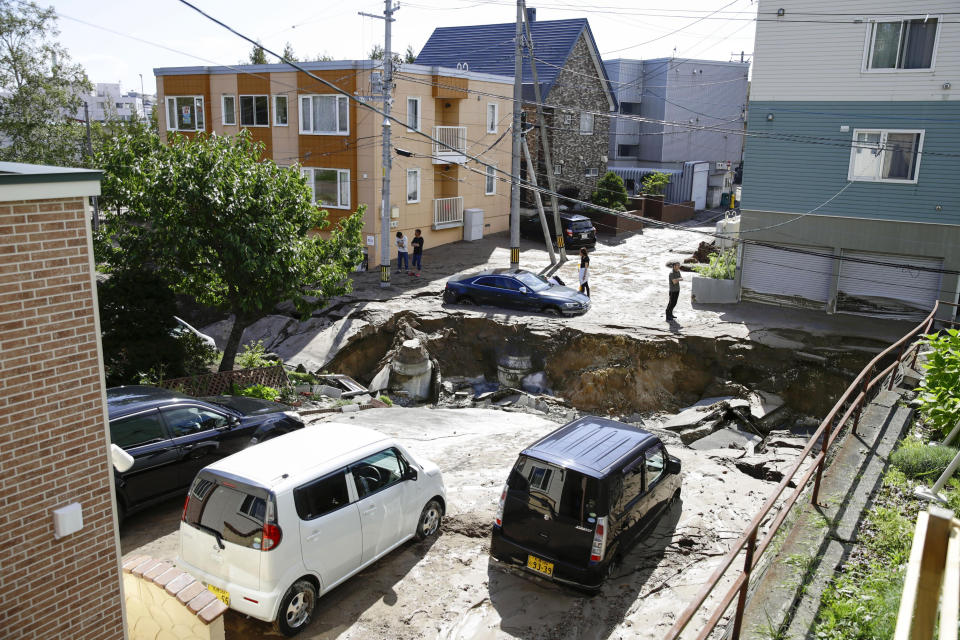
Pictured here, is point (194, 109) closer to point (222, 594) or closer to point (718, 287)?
point (718, 287)

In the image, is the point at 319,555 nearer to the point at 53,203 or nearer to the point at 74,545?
the point at 74,545

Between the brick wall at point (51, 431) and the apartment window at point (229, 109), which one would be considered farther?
the apartment window at point (229, 109)

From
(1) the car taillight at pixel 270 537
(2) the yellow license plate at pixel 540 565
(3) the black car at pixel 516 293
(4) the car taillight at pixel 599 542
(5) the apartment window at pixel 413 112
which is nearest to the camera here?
(1) the car taillight at pixel 270 537

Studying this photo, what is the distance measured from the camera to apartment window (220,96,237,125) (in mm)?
30828

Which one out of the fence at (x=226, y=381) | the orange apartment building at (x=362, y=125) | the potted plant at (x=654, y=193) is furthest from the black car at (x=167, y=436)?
the potted plant at (x=654, y=193)

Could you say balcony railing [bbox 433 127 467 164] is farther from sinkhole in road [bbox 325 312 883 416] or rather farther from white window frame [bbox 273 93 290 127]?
sinkhole in road [bbox 325 312 883 416]

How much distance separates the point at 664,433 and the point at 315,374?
891 cm

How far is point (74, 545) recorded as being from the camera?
5.90m

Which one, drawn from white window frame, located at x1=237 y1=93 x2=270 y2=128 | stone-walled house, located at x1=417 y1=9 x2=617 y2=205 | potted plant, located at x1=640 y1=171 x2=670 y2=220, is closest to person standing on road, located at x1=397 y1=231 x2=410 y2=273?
white window frame, located at x1=237 y1=93 x2=270 y2=128

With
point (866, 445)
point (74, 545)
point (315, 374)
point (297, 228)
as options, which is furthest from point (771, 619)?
point (315, 374)

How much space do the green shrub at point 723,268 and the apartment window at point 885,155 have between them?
4274 mm

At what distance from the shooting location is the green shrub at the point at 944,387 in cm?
799

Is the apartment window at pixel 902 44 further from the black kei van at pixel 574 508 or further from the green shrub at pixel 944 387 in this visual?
the black kei van at pixel 574 508

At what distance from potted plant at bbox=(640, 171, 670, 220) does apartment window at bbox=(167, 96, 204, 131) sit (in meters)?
23.4
